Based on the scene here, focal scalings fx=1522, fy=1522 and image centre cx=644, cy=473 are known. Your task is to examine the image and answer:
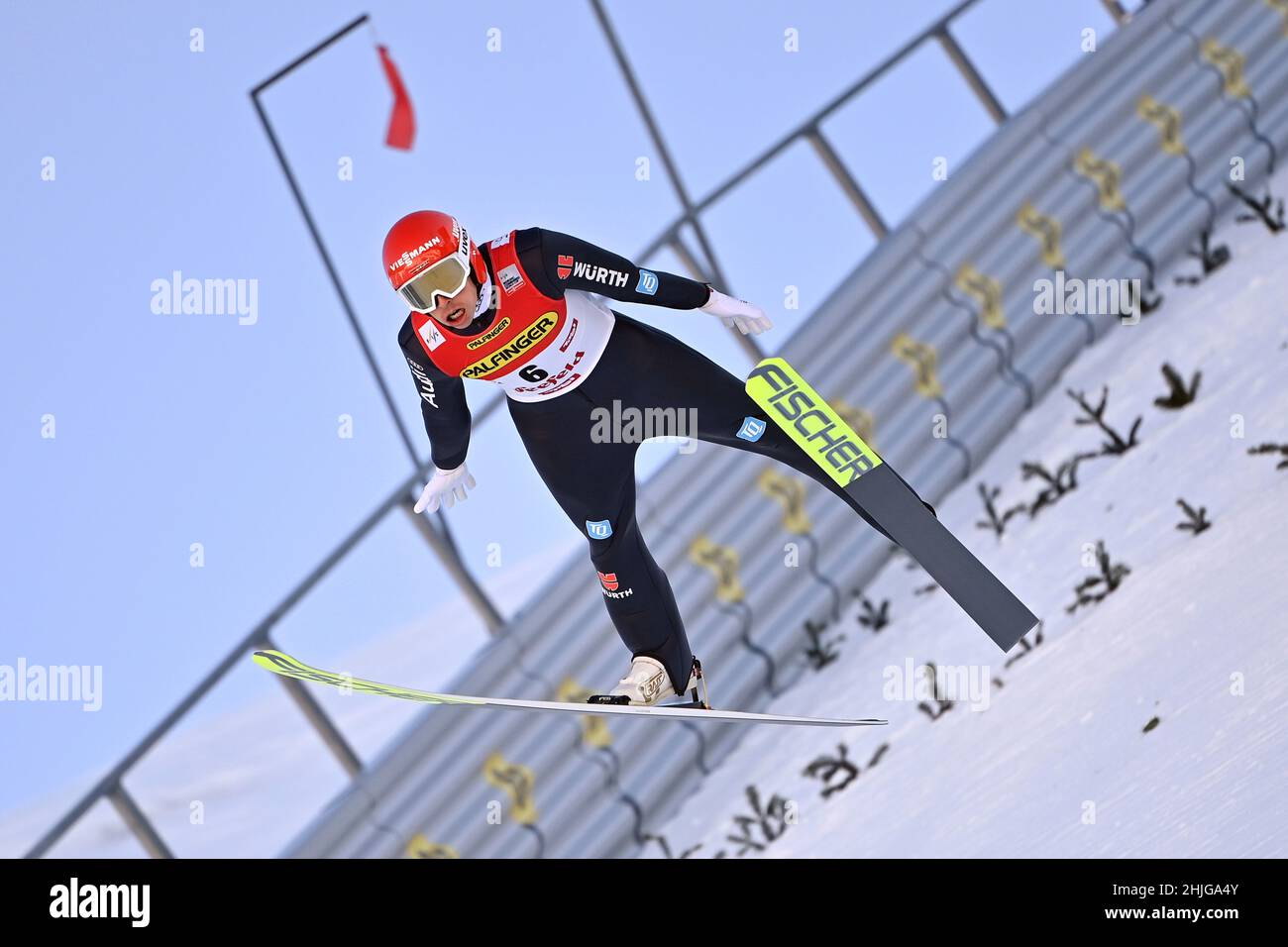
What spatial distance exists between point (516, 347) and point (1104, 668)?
240 centimetres

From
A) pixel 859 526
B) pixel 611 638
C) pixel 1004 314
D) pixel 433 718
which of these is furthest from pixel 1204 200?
pixel 433 718

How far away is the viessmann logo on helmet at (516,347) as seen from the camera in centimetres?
321

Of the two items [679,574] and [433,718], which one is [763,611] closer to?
[679,574]

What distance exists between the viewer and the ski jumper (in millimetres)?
3213

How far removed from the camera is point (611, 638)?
550 centimetres

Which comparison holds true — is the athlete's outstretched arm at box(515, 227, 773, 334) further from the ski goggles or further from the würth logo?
the würth logo

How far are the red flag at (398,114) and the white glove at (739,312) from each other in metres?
1.09

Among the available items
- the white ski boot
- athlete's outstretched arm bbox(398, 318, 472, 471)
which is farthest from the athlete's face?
the white ski boot

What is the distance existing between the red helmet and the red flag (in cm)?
100

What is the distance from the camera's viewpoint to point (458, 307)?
311cm

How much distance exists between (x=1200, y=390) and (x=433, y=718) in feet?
10.0

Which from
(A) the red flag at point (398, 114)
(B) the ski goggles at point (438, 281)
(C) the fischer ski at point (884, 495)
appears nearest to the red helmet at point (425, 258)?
(B) the ski goggles at point (438, 281)

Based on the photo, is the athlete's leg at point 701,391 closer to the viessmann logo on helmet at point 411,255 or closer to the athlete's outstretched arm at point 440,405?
the athlete's outstretched arm at point 440,405
